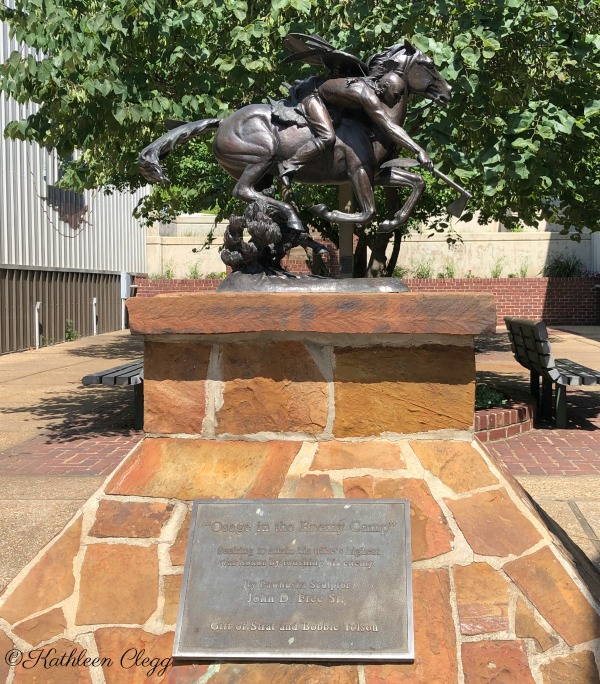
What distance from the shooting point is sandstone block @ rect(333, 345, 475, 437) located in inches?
142

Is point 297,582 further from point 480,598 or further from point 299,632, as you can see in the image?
point 480,598

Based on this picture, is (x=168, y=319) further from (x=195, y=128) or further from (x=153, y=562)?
(x=195, y=128)

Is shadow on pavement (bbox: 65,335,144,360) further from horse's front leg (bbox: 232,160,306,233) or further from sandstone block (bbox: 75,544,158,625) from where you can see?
sandstone block (bbox: 75,544,158,625)

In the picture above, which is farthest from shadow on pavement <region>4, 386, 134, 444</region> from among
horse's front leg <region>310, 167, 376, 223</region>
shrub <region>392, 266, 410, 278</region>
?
shrub <region>392, 266, 410, 278</region>

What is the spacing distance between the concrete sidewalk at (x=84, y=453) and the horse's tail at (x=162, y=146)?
7.37 ft

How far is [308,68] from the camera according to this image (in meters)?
7.23

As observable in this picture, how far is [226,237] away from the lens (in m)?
4.21

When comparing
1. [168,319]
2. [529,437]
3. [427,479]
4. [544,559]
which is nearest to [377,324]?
[427,479]

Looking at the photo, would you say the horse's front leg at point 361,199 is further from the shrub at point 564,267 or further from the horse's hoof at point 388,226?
the shrub at point 564,267

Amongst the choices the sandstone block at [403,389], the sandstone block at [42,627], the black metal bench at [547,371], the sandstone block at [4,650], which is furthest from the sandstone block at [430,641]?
the black metal bench at [547,371]

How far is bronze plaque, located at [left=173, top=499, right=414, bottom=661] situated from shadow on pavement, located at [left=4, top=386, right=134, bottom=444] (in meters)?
5.33

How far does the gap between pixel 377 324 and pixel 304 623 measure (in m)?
1.25

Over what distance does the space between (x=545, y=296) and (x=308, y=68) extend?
67.3ft

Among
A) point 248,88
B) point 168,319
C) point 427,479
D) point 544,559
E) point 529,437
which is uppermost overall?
point 248,88
